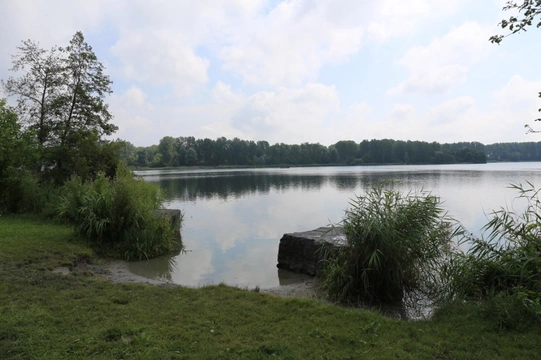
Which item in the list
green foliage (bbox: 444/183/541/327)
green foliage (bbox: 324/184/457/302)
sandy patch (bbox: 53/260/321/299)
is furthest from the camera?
sandy patch (bbox: 53/260/321/299)

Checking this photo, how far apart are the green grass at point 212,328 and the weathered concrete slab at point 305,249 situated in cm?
316

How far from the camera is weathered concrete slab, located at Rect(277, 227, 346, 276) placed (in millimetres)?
8891

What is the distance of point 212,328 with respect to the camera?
4477 mm

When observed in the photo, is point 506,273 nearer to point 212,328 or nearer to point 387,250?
point 387,250

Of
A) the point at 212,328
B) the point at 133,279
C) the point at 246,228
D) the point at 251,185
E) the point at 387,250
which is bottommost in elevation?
the point at 246,228

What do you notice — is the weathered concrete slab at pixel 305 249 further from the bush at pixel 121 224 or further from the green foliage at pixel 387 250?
the bush at pixel 121 224

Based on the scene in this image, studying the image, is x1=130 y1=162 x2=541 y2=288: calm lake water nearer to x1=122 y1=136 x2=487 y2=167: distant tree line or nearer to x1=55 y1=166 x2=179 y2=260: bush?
x1=55 y1=166 x2=179 y2=260: bush

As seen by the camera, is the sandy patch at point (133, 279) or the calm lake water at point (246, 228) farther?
the calm lake water at point (246, 228)

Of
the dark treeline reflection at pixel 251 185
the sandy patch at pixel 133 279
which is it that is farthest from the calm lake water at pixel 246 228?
the dark treeline reflection at pixel 251 185

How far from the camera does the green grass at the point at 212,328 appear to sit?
3838mm

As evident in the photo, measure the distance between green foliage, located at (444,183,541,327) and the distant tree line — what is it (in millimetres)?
95280

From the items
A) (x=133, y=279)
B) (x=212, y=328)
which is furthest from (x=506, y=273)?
(x=133, y=279)

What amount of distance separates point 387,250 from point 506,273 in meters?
1.85

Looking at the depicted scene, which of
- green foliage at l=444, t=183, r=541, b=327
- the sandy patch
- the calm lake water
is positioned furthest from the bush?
green foliage at l=444, t=183, r=541, b=327
